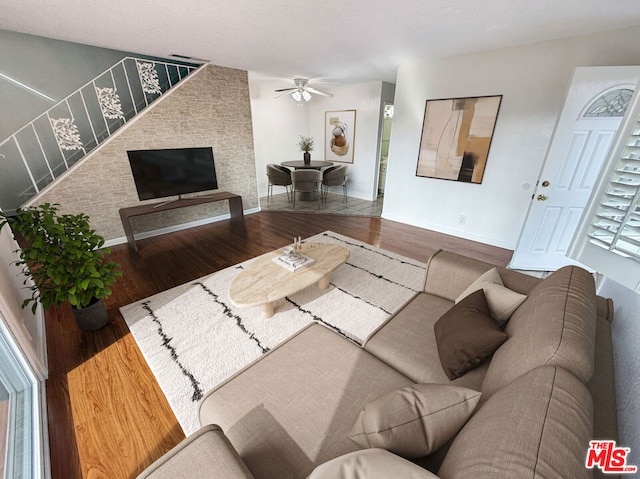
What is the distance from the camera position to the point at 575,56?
107 inches

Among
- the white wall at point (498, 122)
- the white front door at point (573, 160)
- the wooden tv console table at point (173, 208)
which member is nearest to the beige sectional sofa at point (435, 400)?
the white front door at point (573, 160)

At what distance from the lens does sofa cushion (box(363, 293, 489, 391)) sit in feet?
3.95

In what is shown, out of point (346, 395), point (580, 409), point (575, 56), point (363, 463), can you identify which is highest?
point (575, 56)

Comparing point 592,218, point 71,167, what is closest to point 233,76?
point 71,167

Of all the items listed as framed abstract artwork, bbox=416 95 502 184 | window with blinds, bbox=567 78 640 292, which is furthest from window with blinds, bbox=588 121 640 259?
framed abstract artwork, bbox=416 95 502 184

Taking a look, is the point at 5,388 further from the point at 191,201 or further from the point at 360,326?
the point at 191,201

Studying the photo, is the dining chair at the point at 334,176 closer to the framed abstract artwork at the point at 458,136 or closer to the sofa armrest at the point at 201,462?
the framed abstract artwork at the point at 458,136

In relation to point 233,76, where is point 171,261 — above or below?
below

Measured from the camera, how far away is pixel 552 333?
35.2 inches

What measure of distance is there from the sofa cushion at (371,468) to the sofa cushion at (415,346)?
2.14ft

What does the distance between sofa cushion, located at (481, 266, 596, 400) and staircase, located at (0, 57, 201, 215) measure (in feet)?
14.8

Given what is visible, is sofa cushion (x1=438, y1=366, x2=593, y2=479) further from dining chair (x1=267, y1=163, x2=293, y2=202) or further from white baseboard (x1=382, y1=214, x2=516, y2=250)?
dining chair (x1=267, y1=163, x2=293, y2=202)

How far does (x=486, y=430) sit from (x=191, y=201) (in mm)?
3994

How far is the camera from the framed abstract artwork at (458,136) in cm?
338
